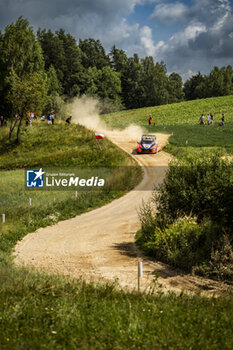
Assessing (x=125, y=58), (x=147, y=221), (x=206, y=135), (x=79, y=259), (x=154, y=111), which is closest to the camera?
(x=79, y=259)

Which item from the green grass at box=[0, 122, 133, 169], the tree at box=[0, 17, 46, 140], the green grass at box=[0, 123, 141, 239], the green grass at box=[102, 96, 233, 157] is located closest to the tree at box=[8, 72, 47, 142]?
the tree at box=[0, 17, 46, 140]

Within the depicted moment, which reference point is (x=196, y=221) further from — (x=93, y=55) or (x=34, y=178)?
(x=93, y=55)

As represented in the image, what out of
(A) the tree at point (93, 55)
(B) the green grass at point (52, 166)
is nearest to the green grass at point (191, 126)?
(B) the green grass at point (52, 166)

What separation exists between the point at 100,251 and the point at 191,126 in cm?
4562

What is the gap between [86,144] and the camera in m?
47.5

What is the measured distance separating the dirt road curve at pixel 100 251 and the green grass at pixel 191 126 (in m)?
18.5

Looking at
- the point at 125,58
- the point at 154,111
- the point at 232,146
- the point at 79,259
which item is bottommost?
the point at 79,259

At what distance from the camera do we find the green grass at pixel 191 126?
149ft

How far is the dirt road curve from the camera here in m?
14.4

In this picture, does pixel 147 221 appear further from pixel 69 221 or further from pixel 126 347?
pixel 126 347

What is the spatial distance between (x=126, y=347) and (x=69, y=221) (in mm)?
18454

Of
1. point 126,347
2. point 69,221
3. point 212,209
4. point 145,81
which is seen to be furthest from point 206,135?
point 145,81

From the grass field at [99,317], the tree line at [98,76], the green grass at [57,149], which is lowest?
the grass field at [99,317]

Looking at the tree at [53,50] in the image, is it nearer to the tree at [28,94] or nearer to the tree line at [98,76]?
the tree line at [98,76]
